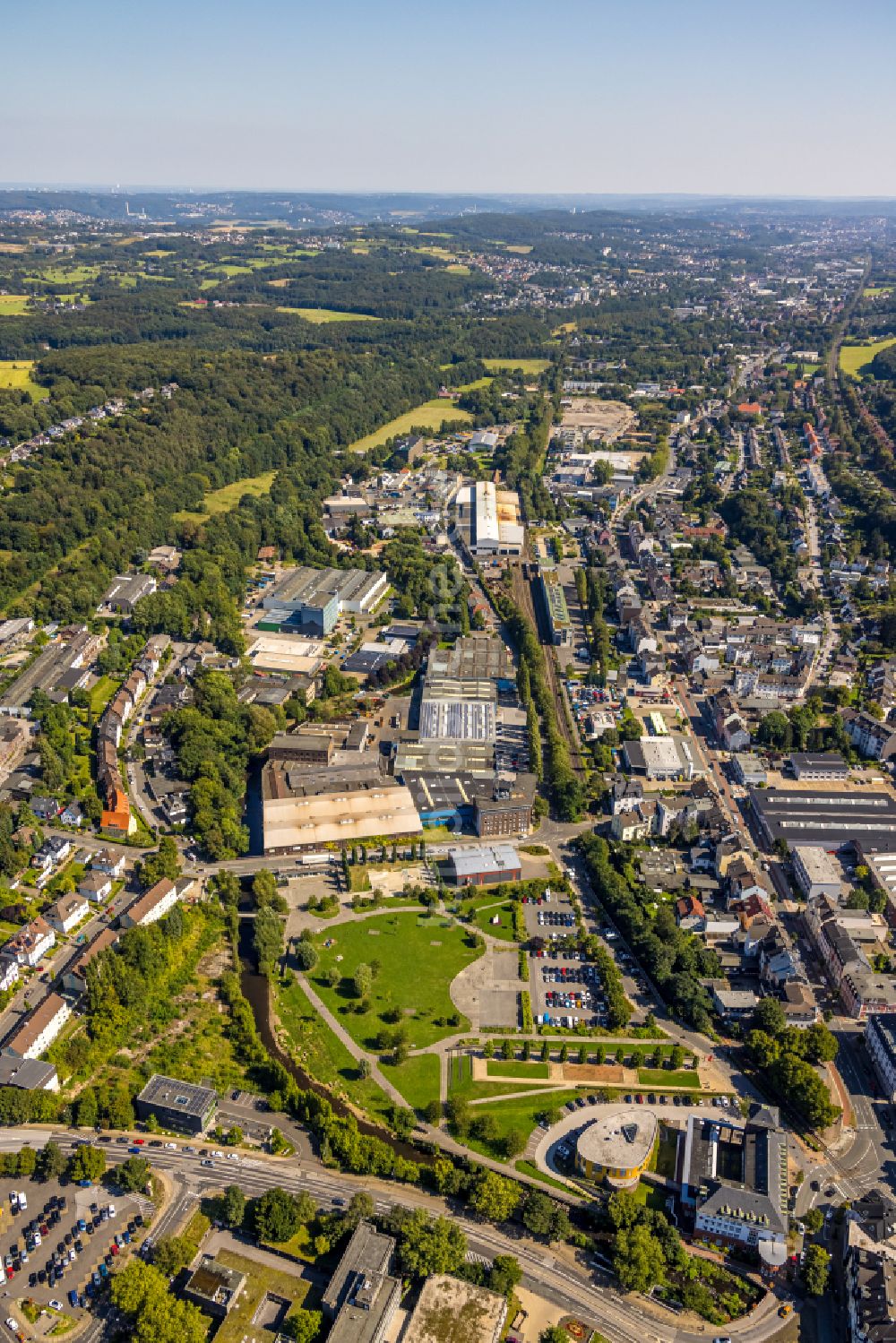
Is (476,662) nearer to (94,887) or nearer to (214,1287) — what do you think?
(94,887)

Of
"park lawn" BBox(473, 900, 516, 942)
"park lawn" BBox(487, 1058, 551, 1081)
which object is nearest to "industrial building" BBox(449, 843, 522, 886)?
"park lawn" BBox(473, 900, 516, 942)

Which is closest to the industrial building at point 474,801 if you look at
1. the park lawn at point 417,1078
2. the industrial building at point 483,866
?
the industrial building at point 483,866

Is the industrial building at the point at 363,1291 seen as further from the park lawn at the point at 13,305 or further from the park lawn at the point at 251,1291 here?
the park lawn at the point at 13,305

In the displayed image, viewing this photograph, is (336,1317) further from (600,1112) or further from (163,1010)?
(163,1010)

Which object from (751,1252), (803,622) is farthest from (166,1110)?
(803,622)

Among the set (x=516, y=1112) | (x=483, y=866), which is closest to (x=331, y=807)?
(x=483, y=866)
